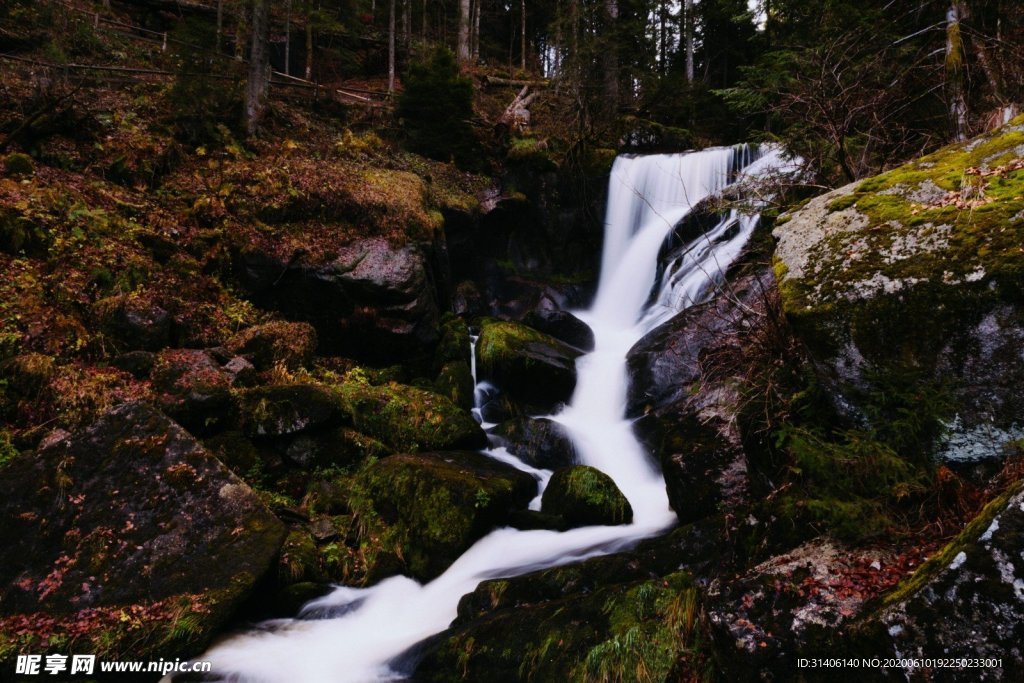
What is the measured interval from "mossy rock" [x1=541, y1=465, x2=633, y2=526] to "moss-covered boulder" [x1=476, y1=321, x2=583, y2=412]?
129 inches

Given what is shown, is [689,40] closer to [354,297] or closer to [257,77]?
[257,77]

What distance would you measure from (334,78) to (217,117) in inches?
520

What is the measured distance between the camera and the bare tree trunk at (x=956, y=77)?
555 cm

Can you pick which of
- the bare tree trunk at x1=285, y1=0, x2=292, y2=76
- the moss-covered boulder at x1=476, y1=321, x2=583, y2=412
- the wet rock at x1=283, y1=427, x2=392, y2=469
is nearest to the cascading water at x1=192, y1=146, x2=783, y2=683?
the moss-covered boulder at x1=476, y1=321, x2=583, y2=412

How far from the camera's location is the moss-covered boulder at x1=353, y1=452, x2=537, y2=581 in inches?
239

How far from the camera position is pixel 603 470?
8.16m

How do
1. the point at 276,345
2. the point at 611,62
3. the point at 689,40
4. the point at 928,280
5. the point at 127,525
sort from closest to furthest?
the point at 928,280, the point at 127,525, the point at 276,345, the point at 611,62, the point at 689,40

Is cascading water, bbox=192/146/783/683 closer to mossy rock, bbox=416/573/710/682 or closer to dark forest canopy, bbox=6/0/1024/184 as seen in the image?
mossy rock, bbox=416/573/710/682

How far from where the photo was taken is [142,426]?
5605 mm

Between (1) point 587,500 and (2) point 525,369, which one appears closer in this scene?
(1) point 587,500

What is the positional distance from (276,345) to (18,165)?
16.5 feet

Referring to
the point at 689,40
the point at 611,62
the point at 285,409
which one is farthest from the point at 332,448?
the point at 689,40

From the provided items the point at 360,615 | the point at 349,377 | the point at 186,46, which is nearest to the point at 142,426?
the point at 360,615

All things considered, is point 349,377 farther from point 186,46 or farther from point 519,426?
point 186,46
